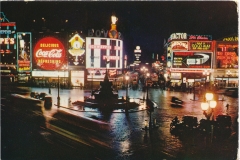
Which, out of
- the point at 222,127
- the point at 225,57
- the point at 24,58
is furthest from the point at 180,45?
the point at 222,127

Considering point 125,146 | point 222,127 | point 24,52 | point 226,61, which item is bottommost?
point 125,146

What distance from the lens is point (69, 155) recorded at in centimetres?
1553

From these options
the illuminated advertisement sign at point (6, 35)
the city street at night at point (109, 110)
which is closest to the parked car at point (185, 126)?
the city street at night at point (109, 110)

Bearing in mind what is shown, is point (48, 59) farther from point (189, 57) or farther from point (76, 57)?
point (189, 57)

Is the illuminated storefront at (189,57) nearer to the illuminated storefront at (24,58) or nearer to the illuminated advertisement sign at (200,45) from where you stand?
the illuminated advertisement sign at (200,45)

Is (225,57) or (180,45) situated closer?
(180,45)

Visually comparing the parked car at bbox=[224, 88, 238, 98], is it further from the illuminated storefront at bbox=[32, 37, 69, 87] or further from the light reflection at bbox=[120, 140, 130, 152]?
the light reflection at bbox=[120, 140, 130, 152]

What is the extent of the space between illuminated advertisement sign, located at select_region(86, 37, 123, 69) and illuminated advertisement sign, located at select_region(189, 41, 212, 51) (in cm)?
2046

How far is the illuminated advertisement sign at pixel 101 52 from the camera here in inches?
2719

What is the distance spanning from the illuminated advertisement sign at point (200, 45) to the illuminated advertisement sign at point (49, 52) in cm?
3449

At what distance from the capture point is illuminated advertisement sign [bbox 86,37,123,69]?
6906 centimetres

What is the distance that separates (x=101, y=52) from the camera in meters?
70.0

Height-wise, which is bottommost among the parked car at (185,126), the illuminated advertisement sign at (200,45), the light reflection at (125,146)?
the light reflection at (125,146)

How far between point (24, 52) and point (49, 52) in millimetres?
8120
